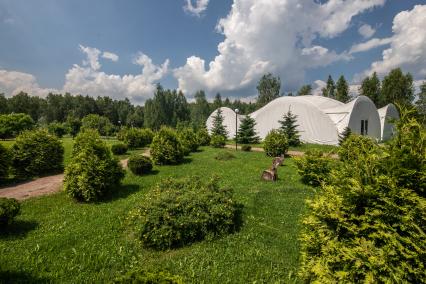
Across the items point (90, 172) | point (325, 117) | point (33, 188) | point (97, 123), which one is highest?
point (97, 123)

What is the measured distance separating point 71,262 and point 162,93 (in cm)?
5777

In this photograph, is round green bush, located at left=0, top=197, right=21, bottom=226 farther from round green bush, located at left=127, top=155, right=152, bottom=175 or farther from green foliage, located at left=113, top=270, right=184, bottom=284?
round green bush, located at left=127, top=155, right=152, bottom=175

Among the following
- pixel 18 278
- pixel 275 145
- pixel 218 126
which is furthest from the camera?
pixel 218 126

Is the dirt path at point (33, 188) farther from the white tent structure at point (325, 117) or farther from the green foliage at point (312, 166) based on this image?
the white tent structure at point (325, 117)

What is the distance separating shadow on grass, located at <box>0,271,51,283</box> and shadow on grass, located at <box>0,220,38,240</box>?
1.56m

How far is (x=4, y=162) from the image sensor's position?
357 inches

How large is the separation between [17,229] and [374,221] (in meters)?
7.25

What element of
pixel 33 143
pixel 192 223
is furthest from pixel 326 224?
pixel 33 143

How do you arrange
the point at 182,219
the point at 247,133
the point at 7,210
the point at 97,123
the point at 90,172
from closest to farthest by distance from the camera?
the point at 182,219 → the point at 7,210 → the point at 90,172 → the point at 247,133 → the point at 97,123

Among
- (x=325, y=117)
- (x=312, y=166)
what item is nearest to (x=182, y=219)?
(x=312, y=166)

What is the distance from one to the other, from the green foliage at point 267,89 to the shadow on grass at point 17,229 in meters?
63.2

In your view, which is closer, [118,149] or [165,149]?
[165,149]

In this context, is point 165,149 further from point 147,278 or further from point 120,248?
point 147,278

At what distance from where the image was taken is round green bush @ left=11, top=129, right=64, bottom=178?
395 inches
